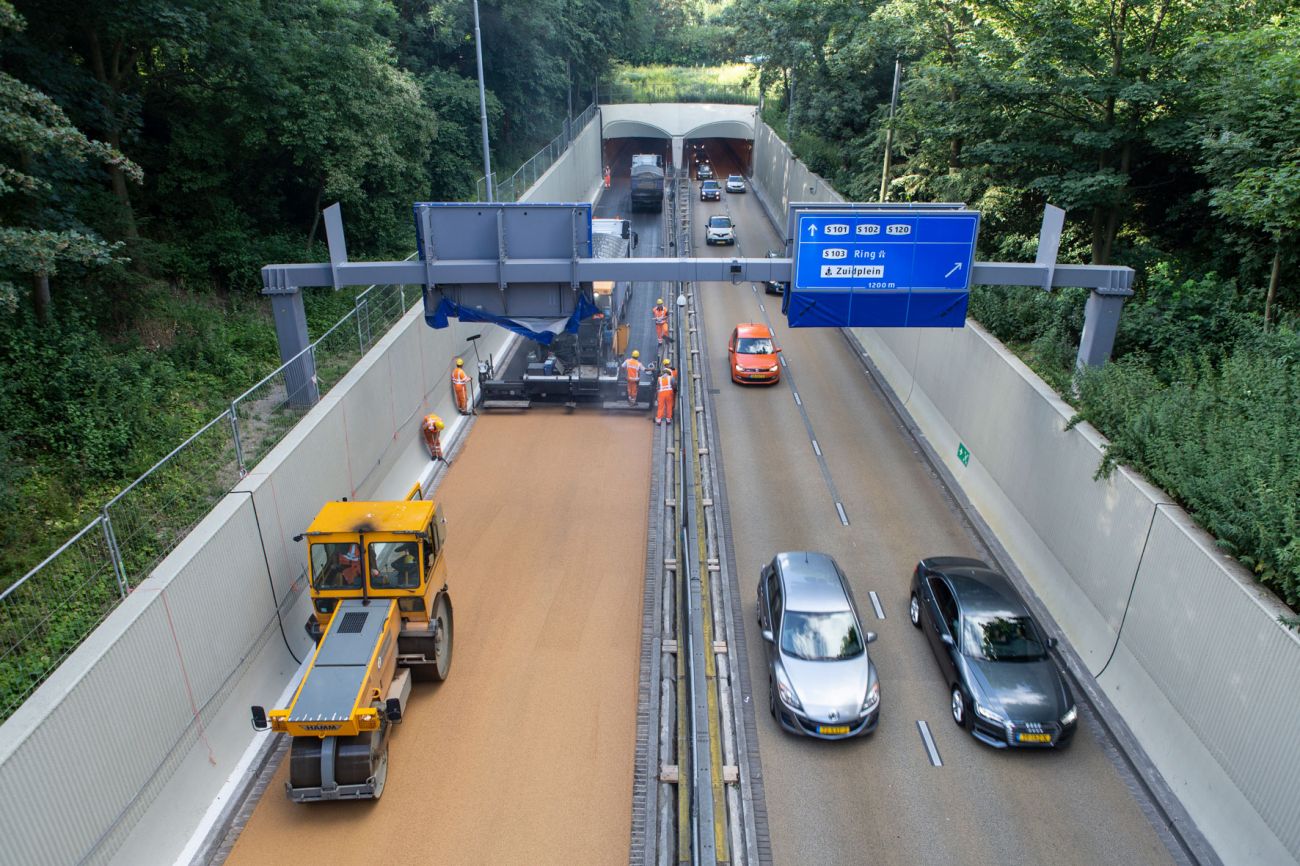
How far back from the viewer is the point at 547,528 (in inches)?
635

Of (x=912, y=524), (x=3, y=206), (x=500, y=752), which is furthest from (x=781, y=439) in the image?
(x=3, y=206)

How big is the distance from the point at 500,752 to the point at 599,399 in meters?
12.5

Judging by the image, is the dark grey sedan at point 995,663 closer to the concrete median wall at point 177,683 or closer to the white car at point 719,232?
the concrete median wall at point 177,683

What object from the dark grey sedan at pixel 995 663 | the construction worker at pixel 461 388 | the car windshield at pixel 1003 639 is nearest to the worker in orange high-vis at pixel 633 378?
the construction worker at pixel 461 388

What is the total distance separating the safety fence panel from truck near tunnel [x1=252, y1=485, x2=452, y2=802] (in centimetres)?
202

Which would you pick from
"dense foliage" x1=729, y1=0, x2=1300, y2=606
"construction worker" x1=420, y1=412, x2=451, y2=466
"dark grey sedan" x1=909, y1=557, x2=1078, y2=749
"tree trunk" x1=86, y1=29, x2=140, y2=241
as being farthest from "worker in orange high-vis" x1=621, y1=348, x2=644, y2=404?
"tree trunk" x1=86, y1=29, x2=140, y2=241

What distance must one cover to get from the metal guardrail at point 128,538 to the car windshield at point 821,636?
26.7ft

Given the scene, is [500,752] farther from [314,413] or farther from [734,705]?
[314,413]

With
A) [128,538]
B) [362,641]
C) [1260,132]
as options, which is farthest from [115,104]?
[1260,132]

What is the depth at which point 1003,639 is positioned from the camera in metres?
11.5

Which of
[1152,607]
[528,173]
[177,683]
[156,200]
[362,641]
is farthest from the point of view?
[528,173]

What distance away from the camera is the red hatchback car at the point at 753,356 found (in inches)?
929

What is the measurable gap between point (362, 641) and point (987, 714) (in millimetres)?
8088

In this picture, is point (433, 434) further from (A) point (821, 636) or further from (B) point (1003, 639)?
(B) point (1003, 639)
